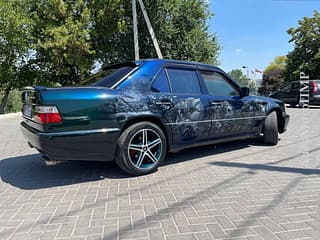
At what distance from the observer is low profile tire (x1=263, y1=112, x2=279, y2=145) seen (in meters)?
Answer: 5.01

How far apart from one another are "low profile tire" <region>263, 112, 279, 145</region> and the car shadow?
3.63 ft

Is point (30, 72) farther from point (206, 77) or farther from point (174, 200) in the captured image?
point (174, 200)

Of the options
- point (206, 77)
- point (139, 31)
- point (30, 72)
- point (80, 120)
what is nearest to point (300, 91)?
point (139, 31)

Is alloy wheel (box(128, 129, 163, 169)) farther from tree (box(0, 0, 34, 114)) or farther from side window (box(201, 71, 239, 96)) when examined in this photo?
tree (box(0, 0, 34, 114))

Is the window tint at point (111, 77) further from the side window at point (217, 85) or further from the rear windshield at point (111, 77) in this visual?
the side window at point (217, 85)

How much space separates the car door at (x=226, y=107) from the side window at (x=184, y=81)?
0.69 feet

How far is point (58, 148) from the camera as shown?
289cm

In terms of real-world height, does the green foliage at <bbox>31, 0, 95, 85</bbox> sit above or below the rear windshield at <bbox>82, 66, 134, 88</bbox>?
above

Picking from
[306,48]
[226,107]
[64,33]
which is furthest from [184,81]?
[306,48]

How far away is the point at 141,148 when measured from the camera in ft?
11.3

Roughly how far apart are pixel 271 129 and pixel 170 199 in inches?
126

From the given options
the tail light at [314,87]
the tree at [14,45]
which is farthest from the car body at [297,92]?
the tree at [14,45]

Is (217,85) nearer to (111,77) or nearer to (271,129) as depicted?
(271,129)

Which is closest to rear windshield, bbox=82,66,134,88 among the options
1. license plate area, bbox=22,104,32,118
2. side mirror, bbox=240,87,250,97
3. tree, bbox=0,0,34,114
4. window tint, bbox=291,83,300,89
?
license plate area, bbox=22,104,32,118
